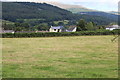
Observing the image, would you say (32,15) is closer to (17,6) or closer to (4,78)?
(17,6)

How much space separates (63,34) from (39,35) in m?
6.41

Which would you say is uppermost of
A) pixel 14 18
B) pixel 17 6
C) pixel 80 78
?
pixel 17 6

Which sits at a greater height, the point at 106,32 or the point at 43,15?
the point at 43,15

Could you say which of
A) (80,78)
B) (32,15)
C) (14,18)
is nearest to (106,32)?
(80,78)

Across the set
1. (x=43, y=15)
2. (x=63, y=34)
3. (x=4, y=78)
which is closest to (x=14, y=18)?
(x=43, y=15)

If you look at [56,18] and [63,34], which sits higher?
[56,18]

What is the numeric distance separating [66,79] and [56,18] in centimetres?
16650

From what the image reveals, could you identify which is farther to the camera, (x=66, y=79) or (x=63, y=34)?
(x=63, y=34)

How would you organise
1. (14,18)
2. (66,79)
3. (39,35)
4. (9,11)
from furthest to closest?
→ (9,11)
(14,18)
(39,35)
(66,79)

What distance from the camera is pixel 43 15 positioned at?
586 ft

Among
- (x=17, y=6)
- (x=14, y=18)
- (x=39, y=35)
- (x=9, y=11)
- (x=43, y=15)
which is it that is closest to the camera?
(x=39, y=35)

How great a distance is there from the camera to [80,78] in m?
7.58

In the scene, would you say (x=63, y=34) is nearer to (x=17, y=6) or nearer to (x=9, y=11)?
(x=9, y=11)

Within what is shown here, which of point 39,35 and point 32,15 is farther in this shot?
point 32,15
